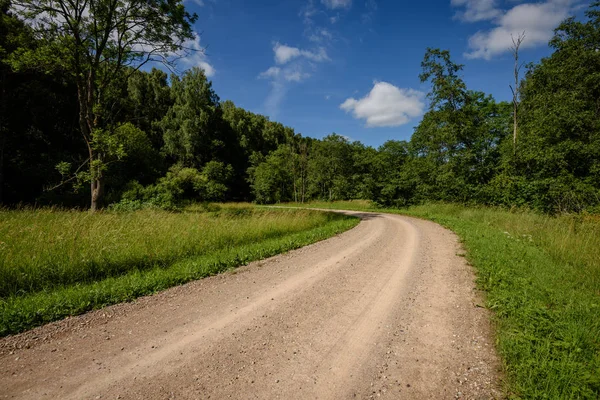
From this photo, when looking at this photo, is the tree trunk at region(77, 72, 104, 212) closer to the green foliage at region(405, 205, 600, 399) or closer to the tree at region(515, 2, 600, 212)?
the green foliage at region(405, 205, 600, 399)

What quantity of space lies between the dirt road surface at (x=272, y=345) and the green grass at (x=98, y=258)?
1.65ft

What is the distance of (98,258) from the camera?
6051 millimetres

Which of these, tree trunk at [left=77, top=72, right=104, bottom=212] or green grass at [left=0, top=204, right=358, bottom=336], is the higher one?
tree trunk at [left=77, top=72, right=104, bottom=212]

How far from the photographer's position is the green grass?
4445 mm

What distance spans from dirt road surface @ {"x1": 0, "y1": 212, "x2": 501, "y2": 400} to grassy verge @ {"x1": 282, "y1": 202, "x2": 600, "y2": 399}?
294 millimetres

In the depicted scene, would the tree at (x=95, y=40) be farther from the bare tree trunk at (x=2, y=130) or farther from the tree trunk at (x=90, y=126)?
the bare tree trunk at (x=2, y=130)

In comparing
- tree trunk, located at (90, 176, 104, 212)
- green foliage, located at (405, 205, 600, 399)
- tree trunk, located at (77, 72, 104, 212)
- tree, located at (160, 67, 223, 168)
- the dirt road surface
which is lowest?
the dirt road surface

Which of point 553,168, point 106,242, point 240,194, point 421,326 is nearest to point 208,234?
point 106,242

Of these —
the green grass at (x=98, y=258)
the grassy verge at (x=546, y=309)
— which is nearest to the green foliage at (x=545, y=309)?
the grassy verge at (x=546, y=309)

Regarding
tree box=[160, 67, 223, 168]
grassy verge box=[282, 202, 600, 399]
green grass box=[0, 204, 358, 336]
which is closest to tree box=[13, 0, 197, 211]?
green grass box=[0, 204, 358, 336]

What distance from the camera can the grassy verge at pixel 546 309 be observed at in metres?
2.61

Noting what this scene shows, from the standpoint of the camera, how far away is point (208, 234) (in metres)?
9.02

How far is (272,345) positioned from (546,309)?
14.4ft

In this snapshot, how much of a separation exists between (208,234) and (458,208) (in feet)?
64.9
